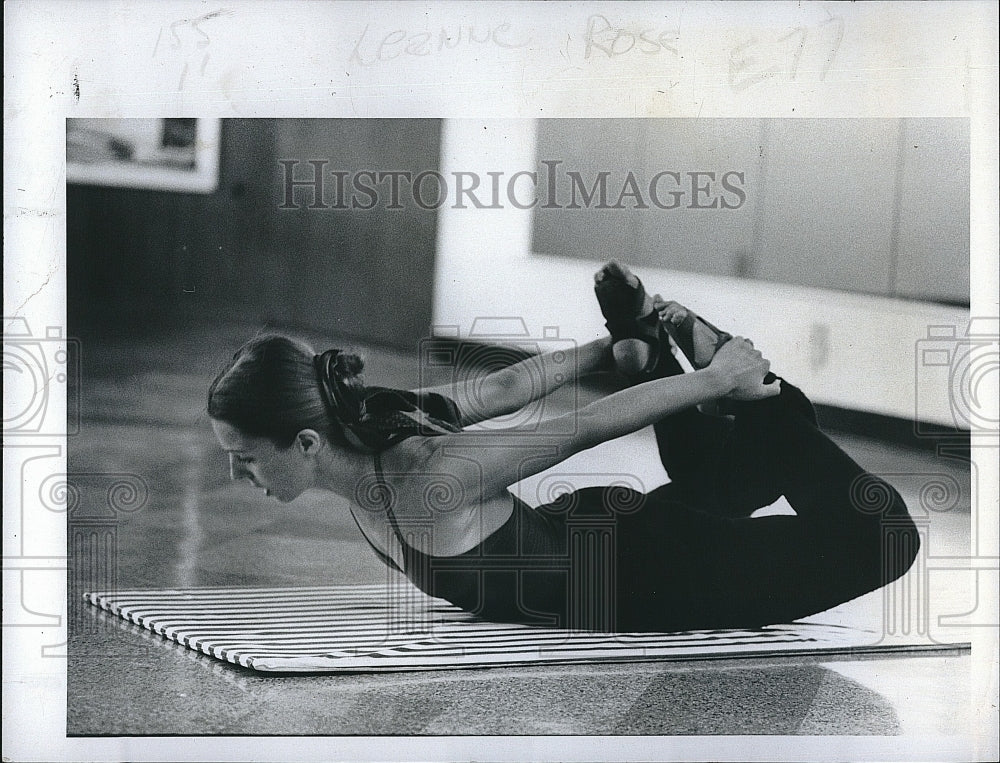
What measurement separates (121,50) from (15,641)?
1343 mm

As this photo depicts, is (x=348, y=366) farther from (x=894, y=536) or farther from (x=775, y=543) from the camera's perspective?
(x=894, y=536)

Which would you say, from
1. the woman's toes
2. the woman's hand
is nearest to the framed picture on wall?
the woman's toes

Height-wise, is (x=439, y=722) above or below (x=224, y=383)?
below

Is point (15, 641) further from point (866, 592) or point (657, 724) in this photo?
point (866, 592)

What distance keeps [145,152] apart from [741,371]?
142 cm

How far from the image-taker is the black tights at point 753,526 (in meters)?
2.87

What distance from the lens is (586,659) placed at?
284 cm

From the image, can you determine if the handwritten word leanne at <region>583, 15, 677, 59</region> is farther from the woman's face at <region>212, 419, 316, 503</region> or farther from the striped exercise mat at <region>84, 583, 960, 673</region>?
the striped exercise mat at <region>84, 583, 960, 673</region>

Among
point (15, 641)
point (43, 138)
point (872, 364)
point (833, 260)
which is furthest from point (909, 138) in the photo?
point (15, 641)

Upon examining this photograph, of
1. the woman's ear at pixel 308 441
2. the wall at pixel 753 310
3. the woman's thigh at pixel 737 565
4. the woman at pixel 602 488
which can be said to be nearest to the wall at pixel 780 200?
the wall at pixel 753 310

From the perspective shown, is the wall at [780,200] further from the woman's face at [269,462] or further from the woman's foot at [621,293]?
the woman's face at [269,462]

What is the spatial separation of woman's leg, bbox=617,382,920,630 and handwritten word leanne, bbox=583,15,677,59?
817mm

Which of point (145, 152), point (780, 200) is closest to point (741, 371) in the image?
point (780, 200)

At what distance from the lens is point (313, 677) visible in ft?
9.25
